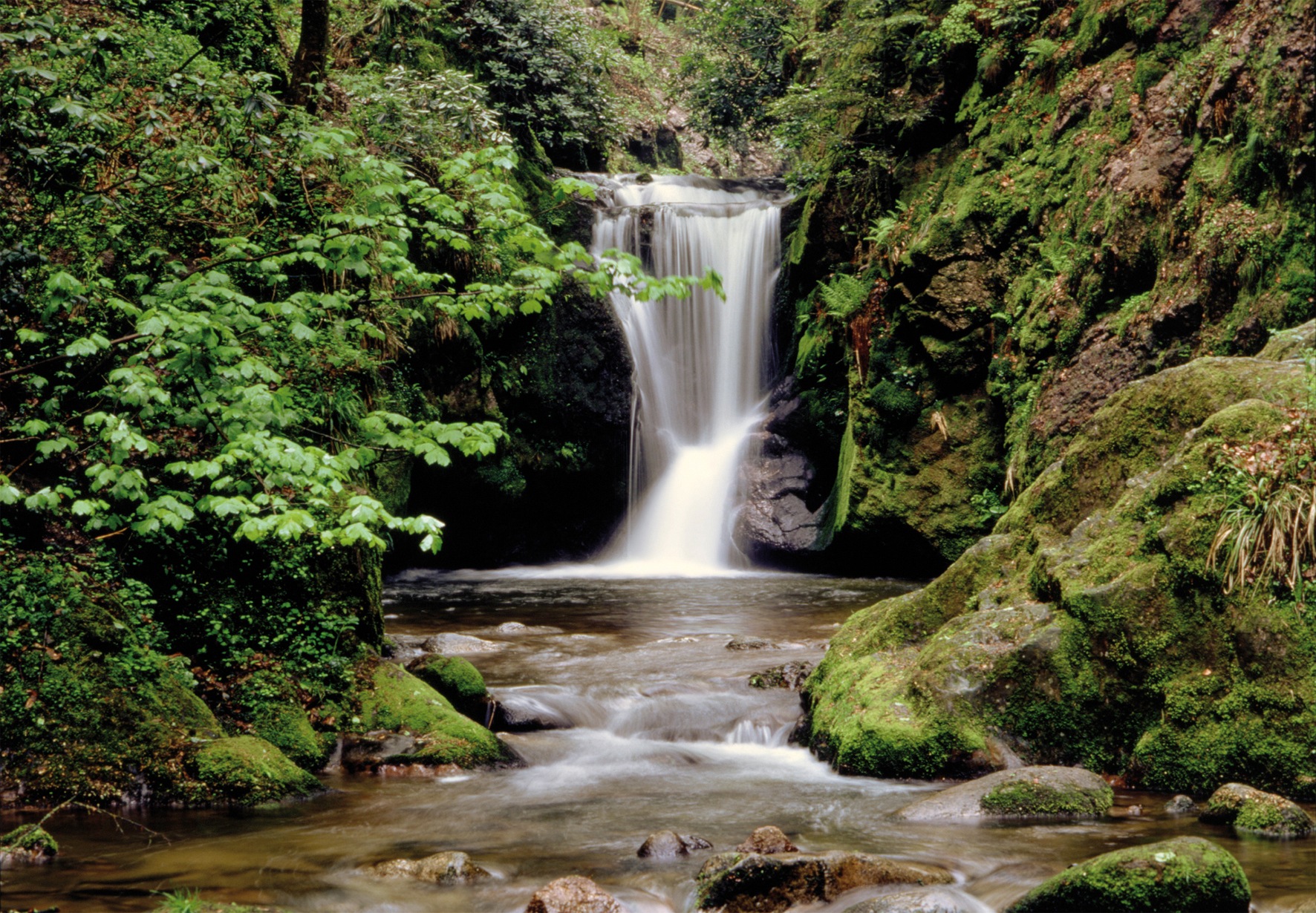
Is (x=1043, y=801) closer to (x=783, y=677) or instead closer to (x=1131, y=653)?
(x=1131, y=653)

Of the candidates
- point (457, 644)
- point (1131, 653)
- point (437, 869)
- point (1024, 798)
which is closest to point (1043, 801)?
point (1024, 798)

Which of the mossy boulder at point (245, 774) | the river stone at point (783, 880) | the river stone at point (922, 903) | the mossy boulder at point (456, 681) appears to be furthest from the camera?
the mossy boulder at point (456, 681)

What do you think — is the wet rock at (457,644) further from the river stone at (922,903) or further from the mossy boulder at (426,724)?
the river stone at (922,903)

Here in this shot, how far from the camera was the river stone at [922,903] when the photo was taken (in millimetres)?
4340

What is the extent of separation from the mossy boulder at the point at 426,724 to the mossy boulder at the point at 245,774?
0.85 m

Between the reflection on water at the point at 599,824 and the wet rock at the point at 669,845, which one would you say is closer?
the reflection on water at the point at 599,824

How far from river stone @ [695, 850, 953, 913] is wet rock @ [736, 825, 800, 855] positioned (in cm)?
35

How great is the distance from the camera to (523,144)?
19953mm

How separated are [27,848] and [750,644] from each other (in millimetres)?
7071

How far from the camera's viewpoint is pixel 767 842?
5141mm

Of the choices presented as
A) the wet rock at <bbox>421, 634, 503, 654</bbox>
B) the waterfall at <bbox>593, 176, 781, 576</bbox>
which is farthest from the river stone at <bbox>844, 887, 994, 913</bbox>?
the waterfall at <bbox>593, 176, 781, 576</bbox>

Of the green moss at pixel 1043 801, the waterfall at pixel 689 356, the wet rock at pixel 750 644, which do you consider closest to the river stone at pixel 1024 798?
the green moss at pixel 1043 801

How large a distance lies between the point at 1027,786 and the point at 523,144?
17.1 m

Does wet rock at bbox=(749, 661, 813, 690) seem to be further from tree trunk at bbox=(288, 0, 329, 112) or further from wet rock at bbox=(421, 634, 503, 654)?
tree trunk at bbox=(288, 0, 329, 112)
